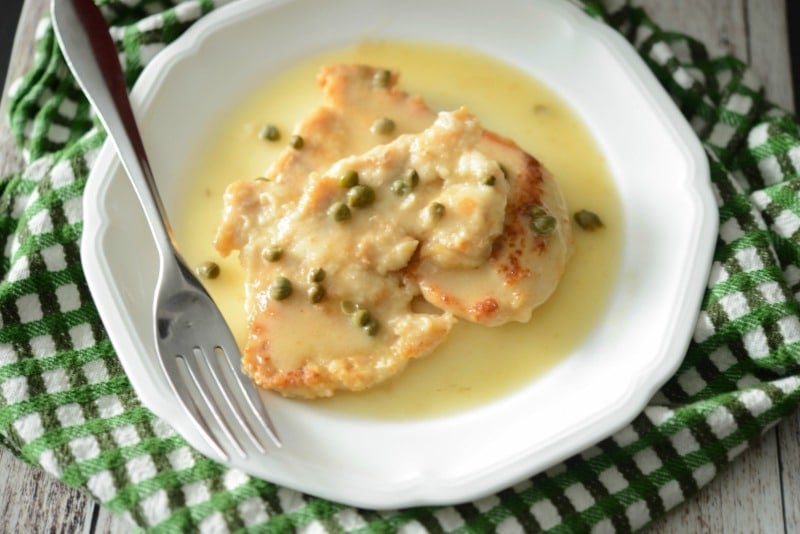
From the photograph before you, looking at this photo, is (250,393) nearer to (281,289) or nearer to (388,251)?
(281,289)

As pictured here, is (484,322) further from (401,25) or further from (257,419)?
(401,25)

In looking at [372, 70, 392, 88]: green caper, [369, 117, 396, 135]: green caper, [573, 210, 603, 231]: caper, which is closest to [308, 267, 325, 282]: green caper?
[369, 117, 396, 135]: green caper

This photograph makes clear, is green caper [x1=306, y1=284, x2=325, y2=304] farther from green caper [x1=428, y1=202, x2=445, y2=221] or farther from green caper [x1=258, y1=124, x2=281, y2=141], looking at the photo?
green caper [x1=258, y1=124, x2=281, y2=141]

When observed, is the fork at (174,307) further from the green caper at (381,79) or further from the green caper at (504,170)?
the green caper at (504,170)

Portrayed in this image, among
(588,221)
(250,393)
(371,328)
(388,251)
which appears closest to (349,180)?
(388,251)

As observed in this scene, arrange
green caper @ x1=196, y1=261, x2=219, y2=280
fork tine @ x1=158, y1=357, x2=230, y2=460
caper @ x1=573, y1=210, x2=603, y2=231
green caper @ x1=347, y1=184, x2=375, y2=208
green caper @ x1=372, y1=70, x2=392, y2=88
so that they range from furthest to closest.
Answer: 1. green caper @ x1=372, y1=70, x2=392, y2=88
2. caper @ x1=573, y1=210, x2=603, y2=231
3. green caper @ x1=196, y1=261, x2=219, y2=280
4. green caper @ x1=347, y1=184, x2=375, y2=208
5. fork tine @ x1=158, y1=357, x2=230, y2=460

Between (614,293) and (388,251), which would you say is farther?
(614,293)

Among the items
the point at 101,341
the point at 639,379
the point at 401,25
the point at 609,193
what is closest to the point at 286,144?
the point at 401,25
